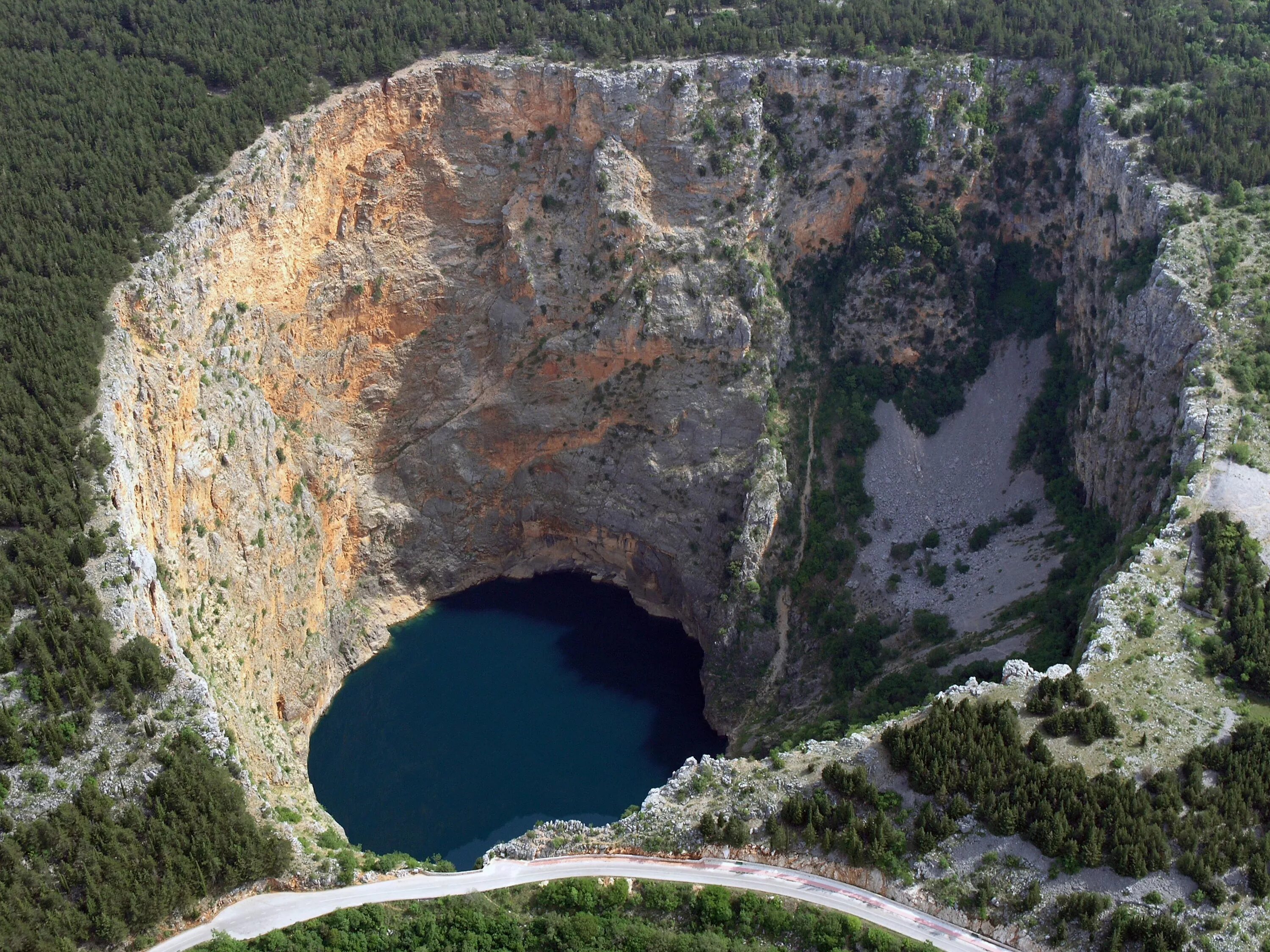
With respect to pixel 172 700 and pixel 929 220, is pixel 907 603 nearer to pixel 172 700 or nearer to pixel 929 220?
pixel 929 220

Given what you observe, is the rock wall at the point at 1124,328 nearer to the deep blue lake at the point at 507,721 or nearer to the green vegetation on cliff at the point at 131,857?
the deep blue lake at the point at 507,721

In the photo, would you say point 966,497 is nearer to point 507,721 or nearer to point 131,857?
point 507,721

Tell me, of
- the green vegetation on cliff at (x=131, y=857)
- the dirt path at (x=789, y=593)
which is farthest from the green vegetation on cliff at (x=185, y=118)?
the dirt path at (x=789, y=593)

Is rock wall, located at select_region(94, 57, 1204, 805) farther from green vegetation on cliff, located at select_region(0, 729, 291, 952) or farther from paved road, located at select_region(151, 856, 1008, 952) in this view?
paved road, located at select_region(151, 856, 1008, 952)

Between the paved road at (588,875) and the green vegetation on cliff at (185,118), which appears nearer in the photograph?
the paved road at (588,875)

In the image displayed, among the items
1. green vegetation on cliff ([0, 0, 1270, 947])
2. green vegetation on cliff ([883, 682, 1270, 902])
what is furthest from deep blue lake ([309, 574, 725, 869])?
green vegetation on cliff ([883, 682, 1270, 902])
